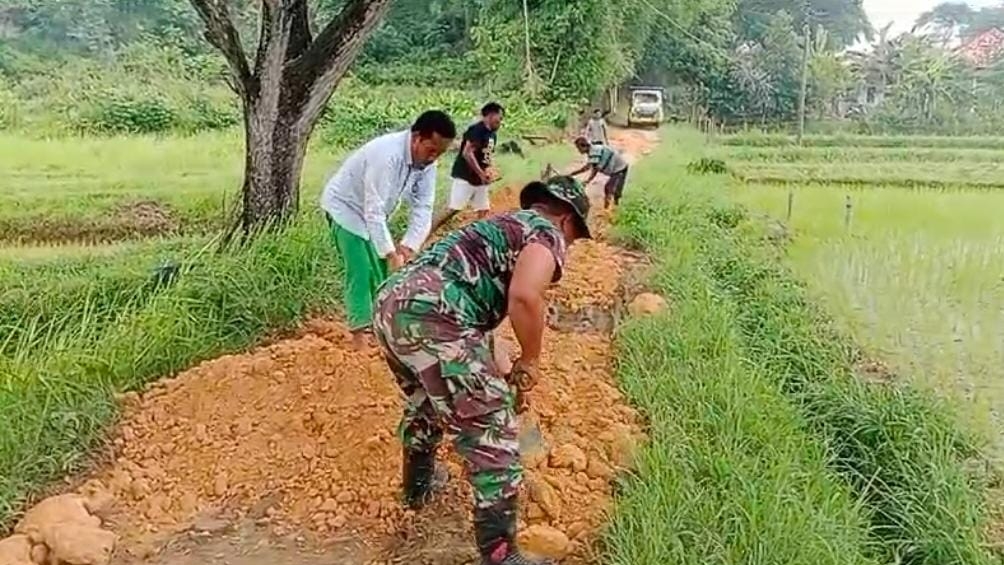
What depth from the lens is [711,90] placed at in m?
29.4

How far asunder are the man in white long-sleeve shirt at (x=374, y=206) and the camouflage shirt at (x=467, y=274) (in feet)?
4.07

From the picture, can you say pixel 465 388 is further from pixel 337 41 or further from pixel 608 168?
pixel 608 168

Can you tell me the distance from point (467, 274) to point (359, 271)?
194cm

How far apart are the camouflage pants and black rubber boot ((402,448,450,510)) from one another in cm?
53

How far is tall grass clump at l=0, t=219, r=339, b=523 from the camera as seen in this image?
13.1ft

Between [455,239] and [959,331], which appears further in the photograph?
[959,331]

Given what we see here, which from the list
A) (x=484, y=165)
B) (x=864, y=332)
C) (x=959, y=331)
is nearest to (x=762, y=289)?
(x=864, y=332)

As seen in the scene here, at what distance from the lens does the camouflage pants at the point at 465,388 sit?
3.02 metres

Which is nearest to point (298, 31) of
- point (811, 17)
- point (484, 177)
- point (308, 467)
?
point (484, 177)

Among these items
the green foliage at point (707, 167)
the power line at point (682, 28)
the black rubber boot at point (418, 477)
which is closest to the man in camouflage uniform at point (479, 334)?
the black rubber boot at point (418, 477)

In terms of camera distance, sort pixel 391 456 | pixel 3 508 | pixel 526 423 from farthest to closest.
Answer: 1. pixel 526 423
2. pixel 391 456
3. pixel 3 508

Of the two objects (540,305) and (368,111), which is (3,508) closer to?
(540,305)

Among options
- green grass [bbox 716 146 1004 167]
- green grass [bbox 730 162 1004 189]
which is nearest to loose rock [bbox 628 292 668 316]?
green grass [bbox 730 162 1004 189]

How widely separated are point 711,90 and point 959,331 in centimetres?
2289
